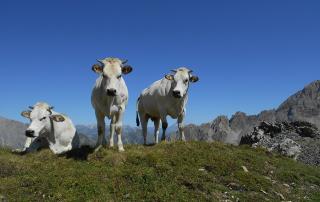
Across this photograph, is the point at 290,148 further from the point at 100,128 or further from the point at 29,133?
the point at 29,133

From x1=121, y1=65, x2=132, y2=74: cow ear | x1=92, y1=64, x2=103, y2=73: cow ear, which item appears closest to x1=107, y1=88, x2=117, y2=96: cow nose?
x1=92, y1=64, x2=103, y2=73: cow ear

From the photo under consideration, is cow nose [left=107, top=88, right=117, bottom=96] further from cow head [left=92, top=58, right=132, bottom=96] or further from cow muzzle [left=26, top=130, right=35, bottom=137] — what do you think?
cow muzzle [left=26, top=130, right=35, bottom=137]

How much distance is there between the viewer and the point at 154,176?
1444 cm

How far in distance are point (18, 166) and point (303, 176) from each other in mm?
11909

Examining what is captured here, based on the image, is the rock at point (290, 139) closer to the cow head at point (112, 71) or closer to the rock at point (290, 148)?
the rock at point (290, 148)

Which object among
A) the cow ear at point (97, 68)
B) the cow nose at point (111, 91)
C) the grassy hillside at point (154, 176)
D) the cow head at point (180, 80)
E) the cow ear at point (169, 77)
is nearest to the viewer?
the grassy hillside at point (154, 176)

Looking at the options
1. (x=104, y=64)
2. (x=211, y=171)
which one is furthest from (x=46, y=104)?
(x=211, y=171)

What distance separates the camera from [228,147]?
21.0 meters

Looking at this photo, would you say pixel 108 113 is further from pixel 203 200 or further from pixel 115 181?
pixel 203 200

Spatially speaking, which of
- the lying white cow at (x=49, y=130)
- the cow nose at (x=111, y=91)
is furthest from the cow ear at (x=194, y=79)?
the lying white cow at (x=49, y=130)

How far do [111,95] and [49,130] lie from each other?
4157 mm

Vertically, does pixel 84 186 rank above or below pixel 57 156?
below

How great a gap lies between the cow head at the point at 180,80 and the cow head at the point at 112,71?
109 inches

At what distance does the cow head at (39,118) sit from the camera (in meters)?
16.7
